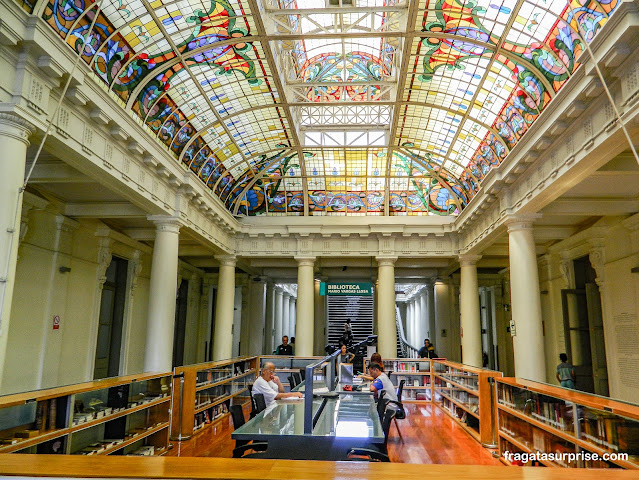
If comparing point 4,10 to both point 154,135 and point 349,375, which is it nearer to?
point 154,135

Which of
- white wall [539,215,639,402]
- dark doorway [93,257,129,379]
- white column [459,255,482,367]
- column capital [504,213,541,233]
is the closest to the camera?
white wall [539,215,639,402]

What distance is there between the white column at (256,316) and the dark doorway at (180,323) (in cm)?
282

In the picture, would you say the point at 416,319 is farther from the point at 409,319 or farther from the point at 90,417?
the point at 90,417

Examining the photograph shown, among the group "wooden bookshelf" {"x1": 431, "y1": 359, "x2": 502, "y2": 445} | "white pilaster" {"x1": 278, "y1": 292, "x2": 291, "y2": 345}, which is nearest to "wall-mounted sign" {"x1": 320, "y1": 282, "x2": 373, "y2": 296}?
"wooden bookshelf" {"x1": 431, "y1": 359, "x2": 502, "y2": 445}

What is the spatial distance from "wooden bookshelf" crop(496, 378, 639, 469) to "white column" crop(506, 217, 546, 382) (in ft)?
8.43

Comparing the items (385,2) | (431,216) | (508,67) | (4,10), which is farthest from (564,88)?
(431,216)

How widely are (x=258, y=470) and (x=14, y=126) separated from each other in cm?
542

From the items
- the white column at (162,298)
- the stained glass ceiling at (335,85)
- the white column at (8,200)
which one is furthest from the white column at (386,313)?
the white column at (8,200)

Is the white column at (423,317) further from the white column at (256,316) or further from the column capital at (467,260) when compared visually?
the column capital at (467,260)

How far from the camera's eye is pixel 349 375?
9.75 metres

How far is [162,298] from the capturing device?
10.6 meters

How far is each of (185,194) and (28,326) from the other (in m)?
4.35

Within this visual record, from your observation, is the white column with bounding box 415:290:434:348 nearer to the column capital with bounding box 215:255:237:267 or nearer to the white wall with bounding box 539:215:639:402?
the column capital with bounding box 215:255:237:267

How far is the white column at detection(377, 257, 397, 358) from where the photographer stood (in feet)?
50.5
